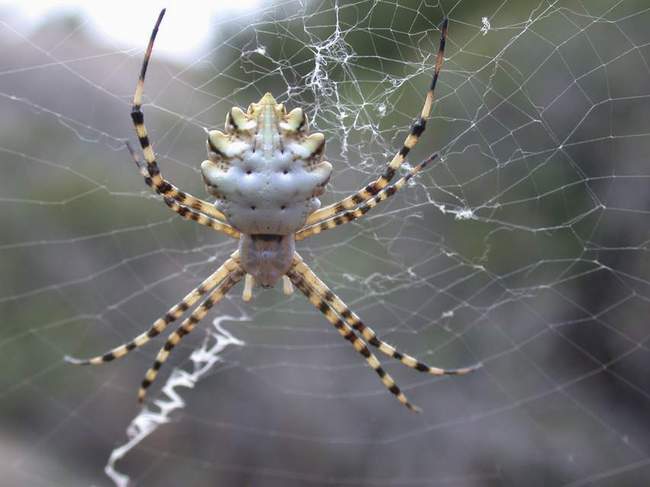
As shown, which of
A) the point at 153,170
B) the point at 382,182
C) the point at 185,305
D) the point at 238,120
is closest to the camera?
the point at 238,120

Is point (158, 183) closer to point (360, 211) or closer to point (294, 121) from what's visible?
point (294, 121)

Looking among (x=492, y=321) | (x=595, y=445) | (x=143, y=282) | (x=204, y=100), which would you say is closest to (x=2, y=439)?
(x=143, y=282)

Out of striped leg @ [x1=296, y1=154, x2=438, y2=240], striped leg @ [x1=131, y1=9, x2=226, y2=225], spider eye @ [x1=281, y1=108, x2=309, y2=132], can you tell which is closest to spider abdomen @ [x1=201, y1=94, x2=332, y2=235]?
spider eye @ [x1=281, y1=108, x2=309, y2=132]

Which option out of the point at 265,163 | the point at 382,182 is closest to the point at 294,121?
the point at 265,163

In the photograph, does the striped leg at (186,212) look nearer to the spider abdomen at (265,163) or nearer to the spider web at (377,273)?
the spider abdomen at (265,163)

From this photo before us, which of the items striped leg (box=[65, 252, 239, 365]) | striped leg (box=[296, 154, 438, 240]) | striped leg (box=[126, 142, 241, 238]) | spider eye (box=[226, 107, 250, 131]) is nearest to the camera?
spider eye (box=[226, 107, 250, 131])

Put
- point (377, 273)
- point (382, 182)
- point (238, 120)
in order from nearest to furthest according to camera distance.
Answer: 1. point (238, 120)
2. point (382, 182)
3. point (377, 273)

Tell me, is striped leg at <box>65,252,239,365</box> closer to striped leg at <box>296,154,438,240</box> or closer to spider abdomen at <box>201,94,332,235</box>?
striped leg at <box>296,154,438,240</box>

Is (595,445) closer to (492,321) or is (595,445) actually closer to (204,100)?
(492,321)
